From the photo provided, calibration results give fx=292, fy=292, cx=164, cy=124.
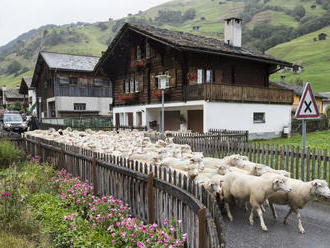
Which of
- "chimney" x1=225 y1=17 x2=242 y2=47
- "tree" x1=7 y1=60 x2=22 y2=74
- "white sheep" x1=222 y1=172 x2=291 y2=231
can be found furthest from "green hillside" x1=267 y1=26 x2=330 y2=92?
"tree" x1=7 y1=60 x2=22 y2=74

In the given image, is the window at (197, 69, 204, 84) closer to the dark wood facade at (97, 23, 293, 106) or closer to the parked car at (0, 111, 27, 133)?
the dark wood facade at (97, 23, 293, 106)

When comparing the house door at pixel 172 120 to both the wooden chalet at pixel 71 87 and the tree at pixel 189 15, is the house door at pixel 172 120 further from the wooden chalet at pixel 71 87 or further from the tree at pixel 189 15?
the tree at pixel 189 15

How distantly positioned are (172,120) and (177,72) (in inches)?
174

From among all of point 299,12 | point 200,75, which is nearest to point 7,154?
point 200,75

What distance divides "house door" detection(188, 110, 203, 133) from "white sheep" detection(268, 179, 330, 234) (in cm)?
1592

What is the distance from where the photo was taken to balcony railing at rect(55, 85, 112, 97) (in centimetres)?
3641

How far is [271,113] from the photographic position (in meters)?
22.4

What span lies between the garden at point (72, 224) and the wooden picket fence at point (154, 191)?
0.20 meters

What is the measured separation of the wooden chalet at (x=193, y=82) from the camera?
749 inches

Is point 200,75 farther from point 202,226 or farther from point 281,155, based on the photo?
point 202,226

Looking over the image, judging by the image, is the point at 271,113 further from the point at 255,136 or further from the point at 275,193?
the point at 275,193

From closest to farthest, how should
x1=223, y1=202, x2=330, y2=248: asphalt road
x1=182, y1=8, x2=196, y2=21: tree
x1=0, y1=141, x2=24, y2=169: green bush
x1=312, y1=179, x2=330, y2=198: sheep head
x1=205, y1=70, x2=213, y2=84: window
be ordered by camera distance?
x1=223, y1=202, x2=330, y2=248: asphalt road, x1=312, y1=179, x2=330, y2=198: sheep head, x1=0, y1=141, x2=24, y2=169: green bush, x1=205, y1=70, x2=213, y2=84: window, x1=182, y1=8, x2=196, y2=21: tree

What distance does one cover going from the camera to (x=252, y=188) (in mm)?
5453

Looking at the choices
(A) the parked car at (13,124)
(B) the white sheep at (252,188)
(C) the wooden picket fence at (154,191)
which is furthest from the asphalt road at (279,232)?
(A) the parked car at (13,124)
